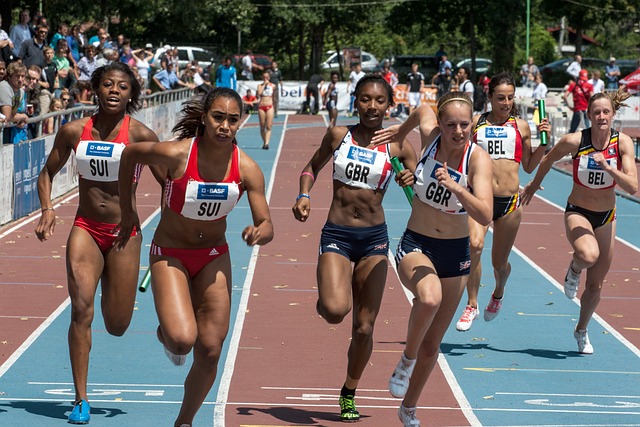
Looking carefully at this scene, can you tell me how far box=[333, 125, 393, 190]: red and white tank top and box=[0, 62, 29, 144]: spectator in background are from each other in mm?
A: 9867

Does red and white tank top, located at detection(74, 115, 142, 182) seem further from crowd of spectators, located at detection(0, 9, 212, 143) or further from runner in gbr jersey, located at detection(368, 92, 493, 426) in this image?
crowd of spectators, located at detection(0, 9, 212, 143)

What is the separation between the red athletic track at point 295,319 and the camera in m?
8.45

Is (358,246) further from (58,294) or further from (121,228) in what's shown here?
(58,294)

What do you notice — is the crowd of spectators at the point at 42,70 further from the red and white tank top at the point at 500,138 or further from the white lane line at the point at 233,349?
the red and white tank top at the point at 500,138

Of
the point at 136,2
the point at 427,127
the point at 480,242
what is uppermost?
the point at 427,127

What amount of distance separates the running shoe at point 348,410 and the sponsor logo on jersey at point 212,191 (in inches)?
70.6

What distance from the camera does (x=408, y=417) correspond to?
24.8ft

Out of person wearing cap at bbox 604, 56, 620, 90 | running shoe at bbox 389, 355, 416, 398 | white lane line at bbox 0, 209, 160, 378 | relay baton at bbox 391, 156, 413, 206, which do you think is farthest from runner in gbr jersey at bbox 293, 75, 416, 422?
person wearing cap at bbox 604, 56, 620, 90

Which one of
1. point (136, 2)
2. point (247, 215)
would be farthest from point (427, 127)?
point (136, 2)

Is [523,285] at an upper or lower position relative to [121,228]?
lower

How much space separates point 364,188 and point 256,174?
1154mm

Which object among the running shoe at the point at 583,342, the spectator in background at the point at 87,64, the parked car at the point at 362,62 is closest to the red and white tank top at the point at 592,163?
the running shoe at the point at 583,342

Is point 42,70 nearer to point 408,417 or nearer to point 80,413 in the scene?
point 80,413

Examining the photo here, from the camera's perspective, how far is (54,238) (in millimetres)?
16406
